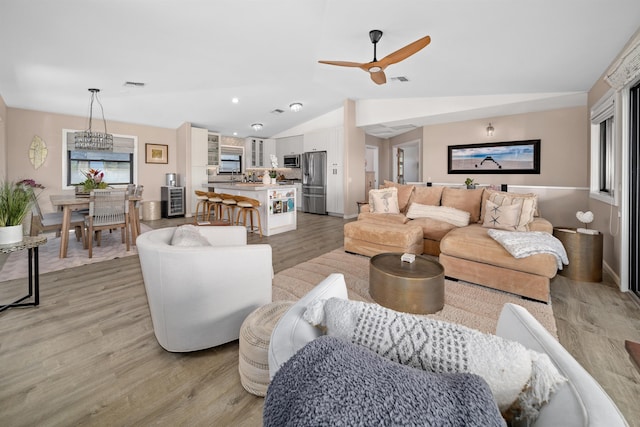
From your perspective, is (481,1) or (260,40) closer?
(481,1)

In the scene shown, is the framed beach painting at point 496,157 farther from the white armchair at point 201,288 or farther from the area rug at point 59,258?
the area rug at point 59,258

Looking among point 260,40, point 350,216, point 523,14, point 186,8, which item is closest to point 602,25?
point 523,14

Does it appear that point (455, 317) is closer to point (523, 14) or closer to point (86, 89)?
point (523, 14)

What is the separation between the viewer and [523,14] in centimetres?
255

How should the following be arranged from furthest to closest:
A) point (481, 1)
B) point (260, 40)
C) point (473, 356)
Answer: point (260, 40), point (481, 1), point (473, 356)

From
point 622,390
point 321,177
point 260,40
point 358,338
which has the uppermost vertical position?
point 260,40

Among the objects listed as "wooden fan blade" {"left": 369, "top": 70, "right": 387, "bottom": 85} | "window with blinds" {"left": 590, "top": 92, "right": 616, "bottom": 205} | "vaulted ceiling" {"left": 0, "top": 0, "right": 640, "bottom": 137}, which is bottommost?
"window with blinds" {"left": 590, "top": 92, "right": 616, "bottom": 205}

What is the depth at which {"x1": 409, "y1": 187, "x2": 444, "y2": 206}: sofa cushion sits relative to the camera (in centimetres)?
432

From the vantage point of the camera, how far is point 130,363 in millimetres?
1697

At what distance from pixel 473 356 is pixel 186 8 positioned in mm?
3522

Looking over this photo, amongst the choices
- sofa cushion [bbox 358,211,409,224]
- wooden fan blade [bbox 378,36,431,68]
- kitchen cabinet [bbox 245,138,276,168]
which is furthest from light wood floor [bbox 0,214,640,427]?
kitchen cabinet [bbox 245,138,276,168]

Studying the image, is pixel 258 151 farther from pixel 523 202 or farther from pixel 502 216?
pixel 523 202

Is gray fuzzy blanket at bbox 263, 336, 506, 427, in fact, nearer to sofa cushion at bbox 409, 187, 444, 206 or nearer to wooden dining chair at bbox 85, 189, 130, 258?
sofa cushion at bbox 409, 187, 444, 206

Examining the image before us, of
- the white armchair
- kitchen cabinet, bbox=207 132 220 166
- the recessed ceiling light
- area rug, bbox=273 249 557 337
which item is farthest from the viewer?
kitchen cabinet, bbox=207 132 220 166
